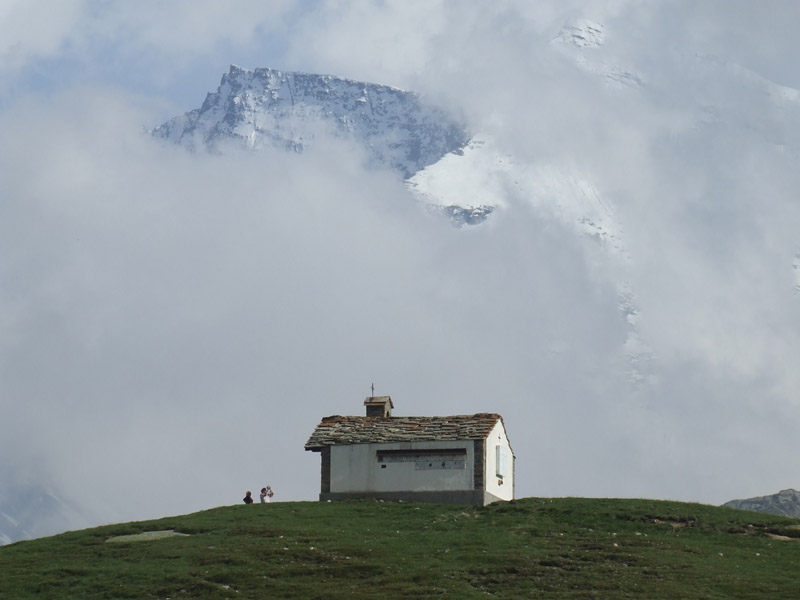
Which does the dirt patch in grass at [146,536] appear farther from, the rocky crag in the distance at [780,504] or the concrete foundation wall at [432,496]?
the rocky crag in the distance at [780,504]

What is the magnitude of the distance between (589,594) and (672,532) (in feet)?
43.2

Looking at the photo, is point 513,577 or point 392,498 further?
point 392,498

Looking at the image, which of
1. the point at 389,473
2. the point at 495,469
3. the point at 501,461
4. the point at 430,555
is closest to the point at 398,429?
the point at 389,473

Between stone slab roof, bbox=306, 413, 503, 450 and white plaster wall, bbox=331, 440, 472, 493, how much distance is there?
39 centimetres

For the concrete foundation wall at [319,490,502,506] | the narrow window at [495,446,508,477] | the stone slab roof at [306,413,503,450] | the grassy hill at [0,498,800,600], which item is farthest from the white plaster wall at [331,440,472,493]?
the grassy hill at [0,498,800,600]

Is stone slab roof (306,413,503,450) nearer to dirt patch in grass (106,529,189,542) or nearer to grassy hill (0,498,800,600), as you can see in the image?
grassy hill (0,498,800,600)

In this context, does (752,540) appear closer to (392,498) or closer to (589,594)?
(589,594)

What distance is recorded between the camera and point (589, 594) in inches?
1909

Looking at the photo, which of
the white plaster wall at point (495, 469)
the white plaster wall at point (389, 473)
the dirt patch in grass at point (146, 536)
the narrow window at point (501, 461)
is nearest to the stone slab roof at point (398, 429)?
the white plaster wall at point (389, 473)

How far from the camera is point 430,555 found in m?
55.0

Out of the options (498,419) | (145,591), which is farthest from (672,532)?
(145,591)

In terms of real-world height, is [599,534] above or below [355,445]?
below

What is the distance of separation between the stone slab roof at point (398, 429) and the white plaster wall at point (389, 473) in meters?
0.39

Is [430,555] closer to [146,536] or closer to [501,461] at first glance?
[146,536]
